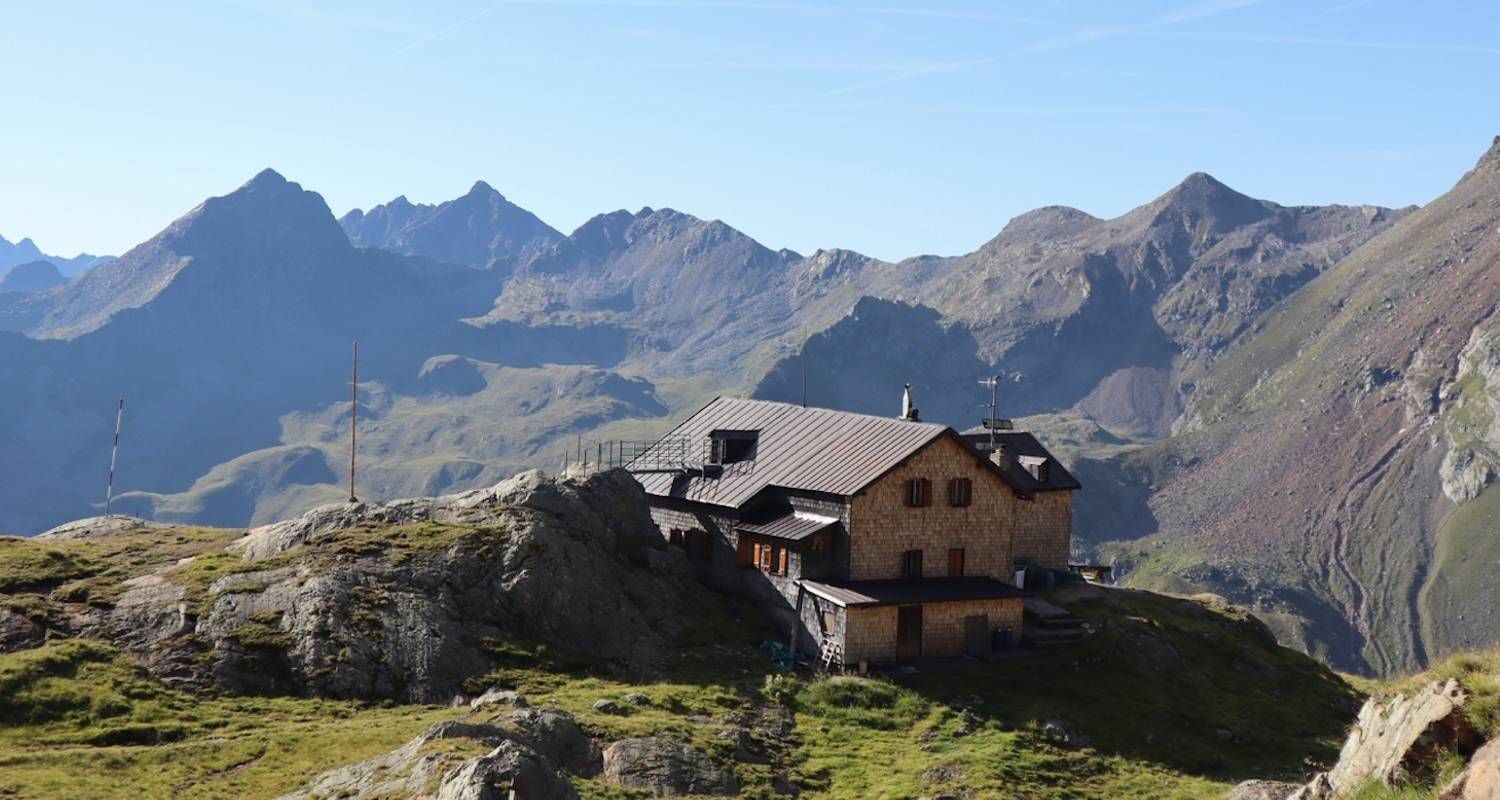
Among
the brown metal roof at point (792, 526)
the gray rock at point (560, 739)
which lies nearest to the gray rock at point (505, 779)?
the gray rock at point (560, 739)

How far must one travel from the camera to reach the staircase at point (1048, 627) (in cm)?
6700

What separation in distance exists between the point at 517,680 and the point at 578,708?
5228 millimetres

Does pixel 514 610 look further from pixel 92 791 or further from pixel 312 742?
pixel 92 791

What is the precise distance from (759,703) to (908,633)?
11.4 m

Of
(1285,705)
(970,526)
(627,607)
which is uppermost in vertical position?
(970,526)

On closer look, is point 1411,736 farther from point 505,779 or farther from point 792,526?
point 792,526

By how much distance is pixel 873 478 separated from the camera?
6569 cm

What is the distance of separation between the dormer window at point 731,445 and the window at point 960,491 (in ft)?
46.5

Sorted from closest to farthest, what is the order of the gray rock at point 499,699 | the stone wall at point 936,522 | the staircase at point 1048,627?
the gray rock at point 499,699, the stone wall at point 936,522, the staircase at point 1048,627

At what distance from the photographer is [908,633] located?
63.6 m

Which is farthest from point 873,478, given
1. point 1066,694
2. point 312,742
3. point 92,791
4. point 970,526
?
point 92,791

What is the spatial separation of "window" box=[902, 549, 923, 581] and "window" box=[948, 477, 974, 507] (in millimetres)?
3635

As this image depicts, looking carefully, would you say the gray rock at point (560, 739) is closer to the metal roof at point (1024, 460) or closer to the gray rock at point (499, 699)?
the gray rock at point (499, 699)

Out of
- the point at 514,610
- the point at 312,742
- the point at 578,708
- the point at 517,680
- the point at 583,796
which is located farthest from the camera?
the point at 514,610
